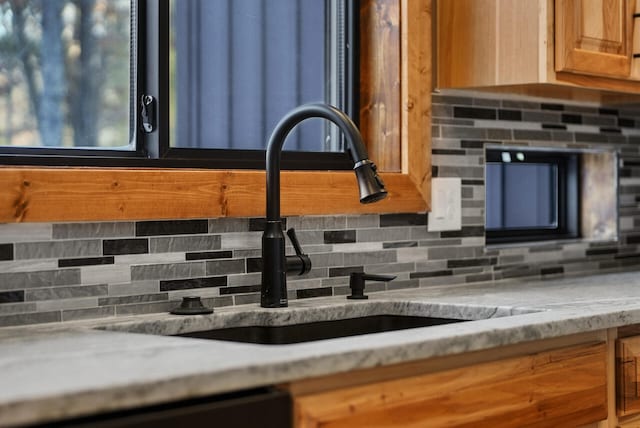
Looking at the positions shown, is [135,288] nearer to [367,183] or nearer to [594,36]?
[367,183]

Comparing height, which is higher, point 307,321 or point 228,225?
point 228,225

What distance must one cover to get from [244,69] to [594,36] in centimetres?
95

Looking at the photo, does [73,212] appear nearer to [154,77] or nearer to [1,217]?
[1,217]

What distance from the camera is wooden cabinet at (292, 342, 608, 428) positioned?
5.38ft

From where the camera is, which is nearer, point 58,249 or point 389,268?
point 58,249

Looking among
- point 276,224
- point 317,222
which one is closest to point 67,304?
point 276,224

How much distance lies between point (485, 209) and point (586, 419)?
1.00 meters

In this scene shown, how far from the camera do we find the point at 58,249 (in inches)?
82.1

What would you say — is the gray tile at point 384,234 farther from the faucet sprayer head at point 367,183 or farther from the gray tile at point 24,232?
the gray tile at point 24,232

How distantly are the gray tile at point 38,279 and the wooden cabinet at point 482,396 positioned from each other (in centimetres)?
73

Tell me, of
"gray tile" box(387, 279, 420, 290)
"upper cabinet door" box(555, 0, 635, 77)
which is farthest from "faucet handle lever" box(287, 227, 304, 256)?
"upper cabinet door" box(555, 0, 635, 77)

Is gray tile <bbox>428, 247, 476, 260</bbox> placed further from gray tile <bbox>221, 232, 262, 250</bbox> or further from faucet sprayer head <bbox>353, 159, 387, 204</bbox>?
faucet sprayer head <bbox>353, 159, 387, 204</bbox>

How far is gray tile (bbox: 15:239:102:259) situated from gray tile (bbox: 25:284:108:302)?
0.22ft

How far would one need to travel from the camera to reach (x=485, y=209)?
3.02 m
